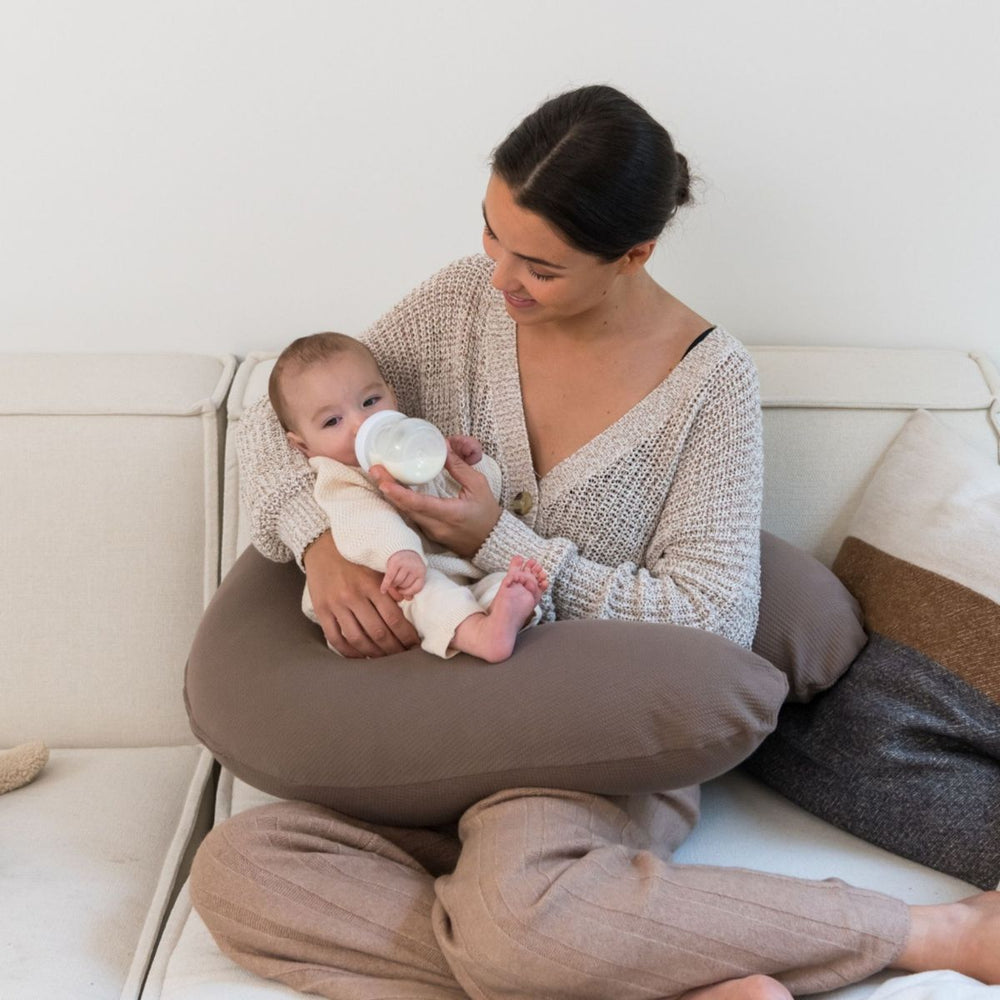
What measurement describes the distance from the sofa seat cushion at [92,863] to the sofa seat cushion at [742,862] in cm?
4

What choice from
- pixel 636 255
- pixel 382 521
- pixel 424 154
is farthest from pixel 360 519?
pixel 424 154

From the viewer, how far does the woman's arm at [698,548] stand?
1436mm

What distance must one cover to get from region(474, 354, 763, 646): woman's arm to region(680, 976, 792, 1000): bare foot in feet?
1.41

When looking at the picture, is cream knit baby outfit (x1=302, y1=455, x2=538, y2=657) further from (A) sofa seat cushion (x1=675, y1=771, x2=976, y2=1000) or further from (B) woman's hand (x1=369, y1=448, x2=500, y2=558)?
(A) sofa seat cushion (x1=675, y1=771, x2=976, y2=1000)

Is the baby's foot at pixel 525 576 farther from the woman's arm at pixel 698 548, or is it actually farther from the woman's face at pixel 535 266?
the woman's face at pixel 535 266

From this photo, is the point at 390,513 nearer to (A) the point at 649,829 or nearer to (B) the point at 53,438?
(A) the point at 649,829

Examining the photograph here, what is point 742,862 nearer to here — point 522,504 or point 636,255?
point 522,504

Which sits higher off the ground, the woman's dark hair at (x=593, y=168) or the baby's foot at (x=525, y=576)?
the woman's dark hair at (x=593, y=168)

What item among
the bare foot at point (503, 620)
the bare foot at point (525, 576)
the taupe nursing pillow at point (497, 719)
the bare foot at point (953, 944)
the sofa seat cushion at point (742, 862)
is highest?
the bare foot at point (525, 576)

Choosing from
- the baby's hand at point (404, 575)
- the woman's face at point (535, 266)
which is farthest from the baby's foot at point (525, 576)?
the woman's face at point (535, 266)

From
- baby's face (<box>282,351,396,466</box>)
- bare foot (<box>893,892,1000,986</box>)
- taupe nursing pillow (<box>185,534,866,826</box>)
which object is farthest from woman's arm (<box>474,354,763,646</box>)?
bare foot (<box>893,892,1000,986</box>)

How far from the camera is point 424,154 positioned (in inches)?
72.4

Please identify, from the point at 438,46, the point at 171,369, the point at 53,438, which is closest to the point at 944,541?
the point at 438,46

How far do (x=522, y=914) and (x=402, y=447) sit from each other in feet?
1.81
